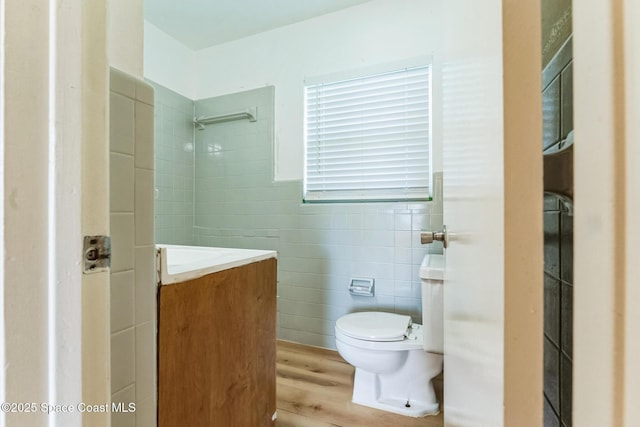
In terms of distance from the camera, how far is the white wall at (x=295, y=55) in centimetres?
173

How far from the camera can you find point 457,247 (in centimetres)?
60

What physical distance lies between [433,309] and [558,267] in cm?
86

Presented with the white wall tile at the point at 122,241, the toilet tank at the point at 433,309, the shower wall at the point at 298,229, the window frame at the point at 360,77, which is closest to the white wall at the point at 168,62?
the shower wall at the point at 298,229

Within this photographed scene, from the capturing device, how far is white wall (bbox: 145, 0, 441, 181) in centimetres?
173

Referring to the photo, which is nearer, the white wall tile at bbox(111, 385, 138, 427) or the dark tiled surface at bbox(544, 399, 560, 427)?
the dark tiled surface at bbox(544, 399, 560, 427)

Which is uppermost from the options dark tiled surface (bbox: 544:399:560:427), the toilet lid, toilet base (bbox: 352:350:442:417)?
dark tiled surface (bbox: 544:399:560:427)

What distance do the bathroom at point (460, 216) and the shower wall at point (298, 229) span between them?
1.13 m

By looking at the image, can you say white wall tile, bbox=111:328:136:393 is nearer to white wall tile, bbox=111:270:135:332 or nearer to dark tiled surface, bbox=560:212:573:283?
white wall tile, bbox=111:270:135:332

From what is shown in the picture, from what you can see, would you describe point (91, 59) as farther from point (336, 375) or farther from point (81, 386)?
point (336, 375)

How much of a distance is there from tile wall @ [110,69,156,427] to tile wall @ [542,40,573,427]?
31.1 inches

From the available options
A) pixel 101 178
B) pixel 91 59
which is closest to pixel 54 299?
pixel 101 178

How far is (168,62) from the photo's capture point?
6.96 feet

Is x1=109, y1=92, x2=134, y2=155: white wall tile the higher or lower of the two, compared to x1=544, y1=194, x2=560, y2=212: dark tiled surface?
higher

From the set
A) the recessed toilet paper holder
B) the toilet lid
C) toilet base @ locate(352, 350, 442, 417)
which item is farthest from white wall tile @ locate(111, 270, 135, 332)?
the recessed toilet paper holder
